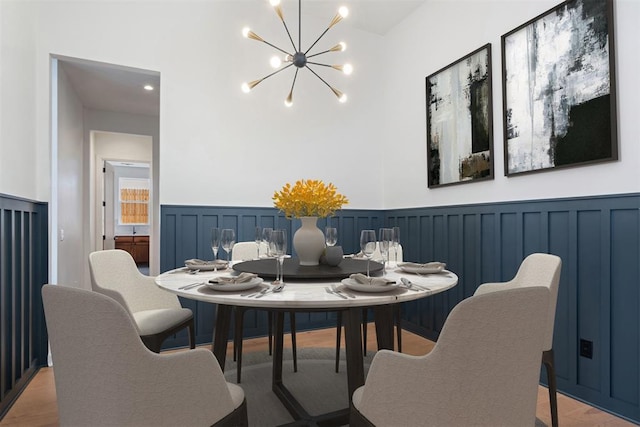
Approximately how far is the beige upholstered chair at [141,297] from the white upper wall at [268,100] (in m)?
0.73

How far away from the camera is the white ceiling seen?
339 cm

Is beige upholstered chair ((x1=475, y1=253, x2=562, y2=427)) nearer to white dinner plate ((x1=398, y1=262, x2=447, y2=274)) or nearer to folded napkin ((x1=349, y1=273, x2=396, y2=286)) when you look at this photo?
white dinner plate ((x1=398, y1=262, x2=447, y2=274))

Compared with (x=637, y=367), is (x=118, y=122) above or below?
above

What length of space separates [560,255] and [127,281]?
8.82 feet

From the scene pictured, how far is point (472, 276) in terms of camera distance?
2.88m

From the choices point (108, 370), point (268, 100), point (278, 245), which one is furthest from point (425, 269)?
point (268, 100)

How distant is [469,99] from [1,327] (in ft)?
11.4

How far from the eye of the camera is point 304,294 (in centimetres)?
128

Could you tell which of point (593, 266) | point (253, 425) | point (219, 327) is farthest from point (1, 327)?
point (593, 266)

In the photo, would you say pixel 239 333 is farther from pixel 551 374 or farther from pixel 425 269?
pixel 551 374

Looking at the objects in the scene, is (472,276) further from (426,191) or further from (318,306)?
(318,306)

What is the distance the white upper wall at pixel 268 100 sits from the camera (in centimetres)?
215

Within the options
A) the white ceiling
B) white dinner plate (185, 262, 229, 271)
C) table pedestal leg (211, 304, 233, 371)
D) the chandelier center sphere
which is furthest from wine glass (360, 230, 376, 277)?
the white ceiling

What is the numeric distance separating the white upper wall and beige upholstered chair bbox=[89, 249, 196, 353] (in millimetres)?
728
